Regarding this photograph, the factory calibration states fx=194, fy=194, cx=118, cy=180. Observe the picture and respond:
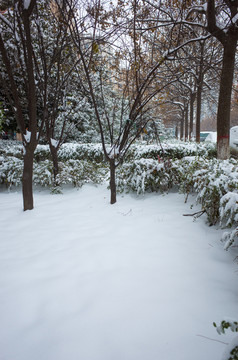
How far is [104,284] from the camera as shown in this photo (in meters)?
1.69

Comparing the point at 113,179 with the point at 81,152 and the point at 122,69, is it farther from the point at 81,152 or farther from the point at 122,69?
the point at 81,152

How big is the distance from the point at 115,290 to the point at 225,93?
5940mm

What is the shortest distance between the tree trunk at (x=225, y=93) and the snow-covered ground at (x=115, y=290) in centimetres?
366

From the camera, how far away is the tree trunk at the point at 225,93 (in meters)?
5.30

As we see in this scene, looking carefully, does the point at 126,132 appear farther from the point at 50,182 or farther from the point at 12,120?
the point at 12,120

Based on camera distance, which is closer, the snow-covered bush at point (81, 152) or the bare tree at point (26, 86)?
the bare tree at point (26, 86)

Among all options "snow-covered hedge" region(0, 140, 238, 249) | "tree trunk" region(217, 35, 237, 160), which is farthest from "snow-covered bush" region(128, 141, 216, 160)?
"tree trunk" region(217, 35, 237, 160)

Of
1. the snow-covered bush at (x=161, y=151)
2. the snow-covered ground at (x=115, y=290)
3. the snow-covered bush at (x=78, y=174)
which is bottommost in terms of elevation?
the snow-covered ground at (x=115, y=290)

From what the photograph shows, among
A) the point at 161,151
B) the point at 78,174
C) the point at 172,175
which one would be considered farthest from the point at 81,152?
the point at 172,175

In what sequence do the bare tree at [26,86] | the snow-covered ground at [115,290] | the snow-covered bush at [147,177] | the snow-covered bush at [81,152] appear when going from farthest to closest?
the snow-covered bush at [81,152] < the snow-covered bush at [147,177] < the bare tree at [26,86] < the snow-covered ground at [115,290]

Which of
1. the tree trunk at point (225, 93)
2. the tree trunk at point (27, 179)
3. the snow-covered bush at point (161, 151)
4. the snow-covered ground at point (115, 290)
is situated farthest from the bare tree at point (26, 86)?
the tree trunk at point (225, 93)

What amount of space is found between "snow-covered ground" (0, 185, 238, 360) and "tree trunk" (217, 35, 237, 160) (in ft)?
12.0

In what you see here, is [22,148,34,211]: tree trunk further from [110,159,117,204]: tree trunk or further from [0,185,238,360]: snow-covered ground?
[110,159,117,204]: tree trunk

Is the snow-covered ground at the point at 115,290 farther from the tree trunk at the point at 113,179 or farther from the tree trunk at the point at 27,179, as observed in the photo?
the tree trunk at the point at 113,179
